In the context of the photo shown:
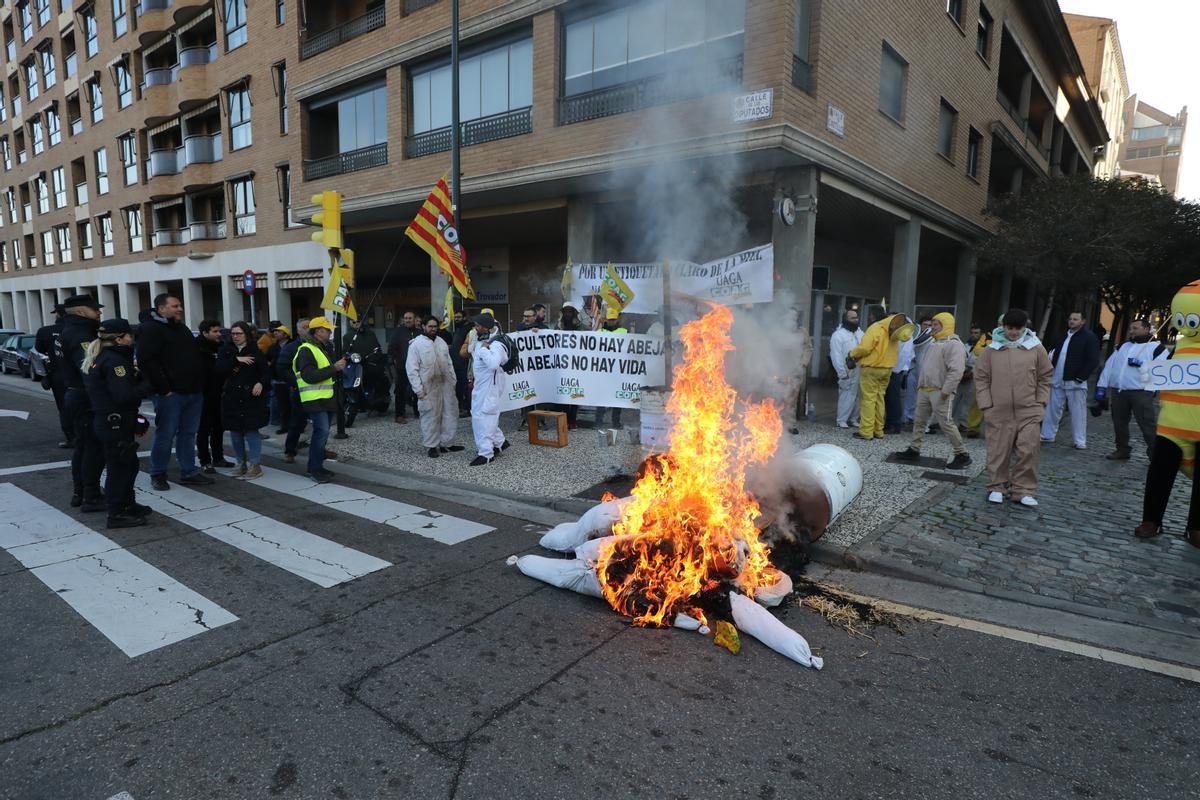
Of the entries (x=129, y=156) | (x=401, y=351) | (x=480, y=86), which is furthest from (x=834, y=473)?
(x=129, y=156)

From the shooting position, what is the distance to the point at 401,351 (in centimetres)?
1039

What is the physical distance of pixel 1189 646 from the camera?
332 cm

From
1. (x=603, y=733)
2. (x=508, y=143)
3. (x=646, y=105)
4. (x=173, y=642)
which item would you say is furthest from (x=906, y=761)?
(x=508, y=143)

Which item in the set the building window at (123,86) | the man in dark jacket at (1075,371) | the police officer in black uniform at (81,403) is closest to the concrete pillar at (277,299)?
the building window at (123,86)

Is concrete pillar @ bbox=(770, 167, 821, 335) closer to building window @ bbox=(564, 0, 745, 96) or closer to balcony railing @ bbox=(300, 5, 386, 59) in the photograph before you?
building window @ bbox=(564, 0, 745, 96)

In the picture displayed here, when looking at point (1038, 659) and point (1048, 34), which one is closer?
point (1038, 659)

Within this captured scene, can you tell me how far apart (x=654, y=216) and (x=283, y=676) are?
28.6 feet

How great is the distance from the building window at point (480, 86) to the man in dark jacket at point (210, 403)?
23.1 ft

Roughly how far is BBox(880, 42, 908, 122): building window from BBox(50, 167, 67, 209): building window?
3563 centimetres

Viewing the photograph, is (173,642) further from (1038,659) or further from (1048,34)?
(1048,34)

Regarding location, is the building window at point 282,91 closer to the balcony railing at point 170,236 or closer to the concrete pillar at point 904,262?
the balcony railing at point 170,236

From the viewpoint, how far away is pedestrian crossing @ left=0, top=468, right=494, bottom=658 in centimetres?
351

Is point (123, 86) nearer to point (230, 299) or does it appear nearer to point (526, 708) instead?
point (230, 299)

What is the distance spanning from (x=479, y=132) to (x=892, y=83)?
8281 millimetres
